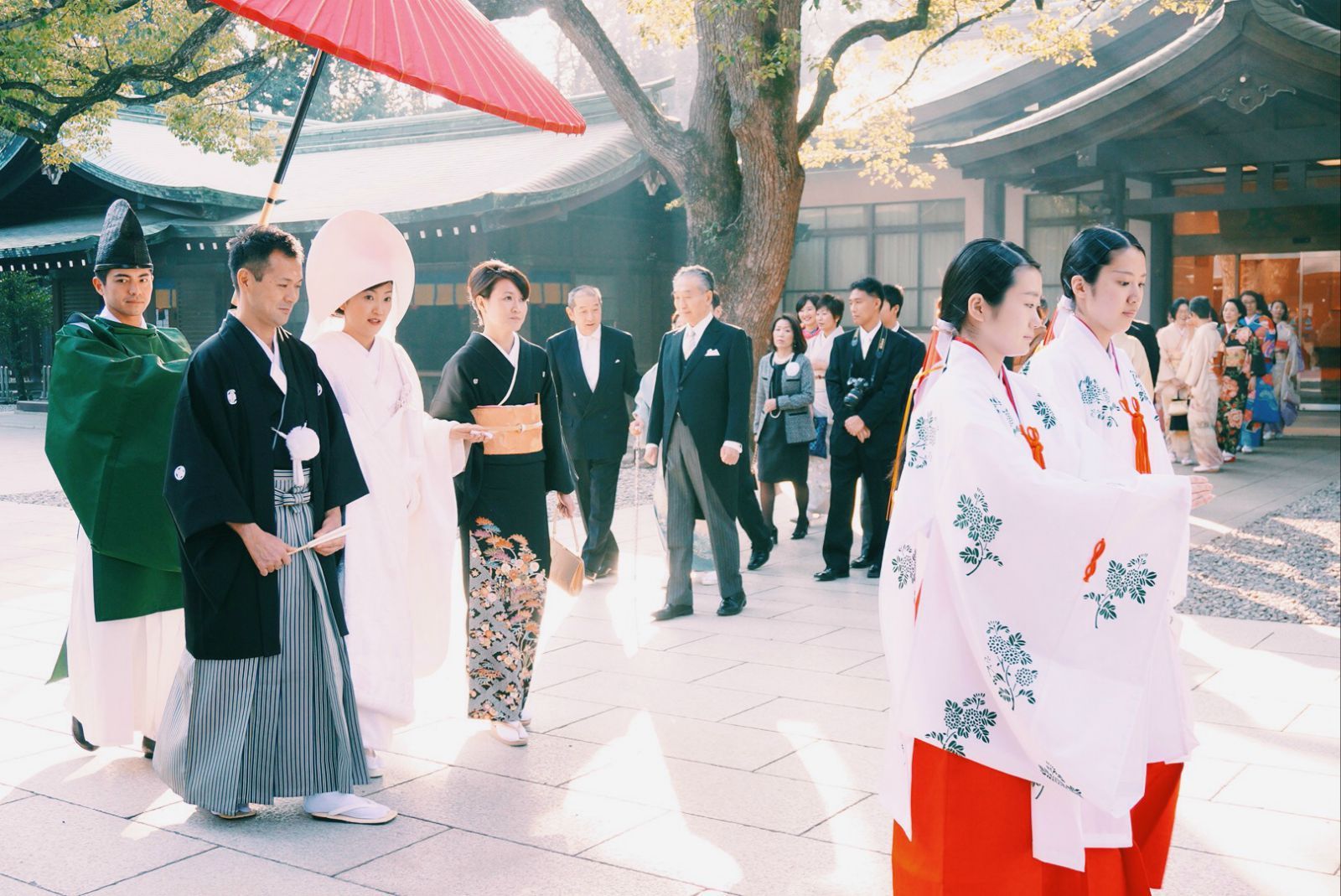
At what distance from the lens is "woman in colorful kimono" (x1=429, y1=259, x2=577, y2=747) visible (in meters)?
4.71

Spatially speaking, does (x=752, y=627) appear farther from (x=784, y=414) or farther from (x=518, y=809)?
(x=518, y=809)

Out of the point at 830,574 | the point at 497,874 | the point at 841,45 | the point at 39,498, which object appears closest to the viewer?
the point at 497,874

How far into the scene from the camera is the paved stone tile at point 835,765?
4.20 m

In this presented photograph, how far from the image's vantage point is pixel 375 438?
4293 millimetres

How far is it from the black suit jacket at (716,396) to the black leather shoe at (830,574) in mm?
1191

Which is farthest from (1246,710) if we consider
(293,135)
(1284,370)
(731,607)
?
(1284,370)

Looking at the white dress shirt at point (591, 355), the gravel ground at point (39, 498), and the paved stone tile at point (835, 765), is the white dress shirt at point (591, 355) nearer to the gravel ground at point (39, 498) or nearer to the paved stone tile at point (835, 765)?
the paved stone tile at point (835, 765)

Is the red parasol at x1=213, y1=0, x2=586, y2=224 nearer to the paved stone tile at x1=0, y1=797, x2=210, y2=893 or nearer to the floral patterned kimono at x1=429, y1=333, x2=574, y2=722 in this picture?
the floral patterned kimono at x1=429, y1=333, x2=574, y2=722

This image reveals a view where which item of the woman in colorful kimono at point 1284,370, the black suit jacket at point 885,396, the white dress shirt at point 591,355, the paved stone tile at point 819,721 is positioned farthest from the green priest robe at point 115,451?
the woman in colorful kimono at point 1284,370

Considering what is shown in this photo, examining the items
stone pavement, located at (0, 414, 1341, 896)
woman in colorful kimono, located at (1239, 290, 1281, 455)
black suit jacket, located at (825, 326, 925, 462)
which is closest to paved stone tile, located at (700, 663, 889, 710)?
stone pavement, located at (0, 414, 1341, 896)

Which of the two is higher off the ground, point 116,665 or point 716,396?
point 716,396

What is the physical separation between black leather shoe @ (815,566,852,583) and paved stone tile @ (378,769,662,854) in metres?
3.85

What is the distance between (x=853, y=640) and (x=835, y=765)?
193 cm

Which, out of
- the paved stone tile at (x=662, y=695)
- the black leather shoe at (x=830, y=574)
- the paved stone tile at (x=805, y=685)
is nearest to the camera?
the paved stone tile at (x=662, y=695)
